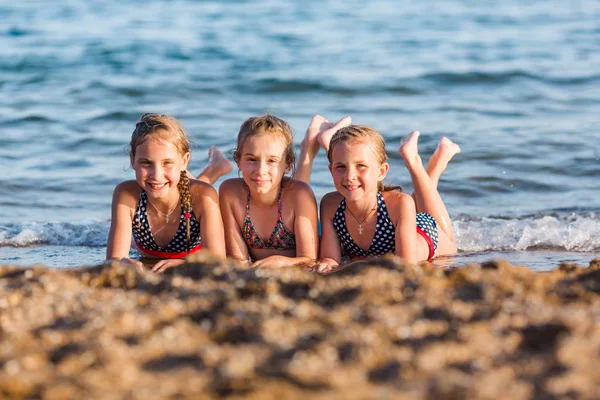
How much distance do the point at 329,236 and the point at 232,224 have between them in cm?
66

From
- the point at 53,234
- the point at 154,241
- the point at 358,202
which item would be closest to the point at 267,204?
the point at 358,202

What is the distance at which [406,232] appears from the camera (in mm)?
5133

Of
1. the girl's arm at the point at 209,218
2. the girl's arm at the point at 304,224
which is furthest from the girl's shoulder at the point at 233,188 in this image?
the girl's arm at the point at 304,224

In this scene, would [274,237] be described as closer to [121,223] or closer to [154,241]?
[154,241]

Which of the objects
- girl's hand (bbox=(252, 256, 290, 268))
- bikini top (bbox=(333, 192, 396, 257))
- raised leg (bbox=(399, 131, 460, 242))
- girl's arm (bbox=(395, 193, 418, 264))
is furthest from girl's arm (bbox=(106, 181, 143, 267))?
raised leg (bbox=(399, 131, 460, 242))

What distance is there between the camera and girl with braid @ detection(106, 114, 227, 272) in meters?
5.05

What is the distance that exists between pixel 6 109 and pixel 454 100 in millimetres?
6298

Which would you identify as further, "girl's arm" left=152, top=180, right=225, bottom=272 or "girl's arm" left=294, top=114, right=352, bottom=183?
"girl's arm" left=294, top=114, right=352, bottom=183

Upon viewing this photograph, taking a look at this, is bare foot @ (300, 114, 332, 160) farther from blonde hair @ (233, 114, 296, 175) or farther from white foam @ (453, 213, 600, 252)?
white foam @ (453, 213, 600, 252)

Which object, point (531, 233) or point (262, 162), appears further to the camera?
point (531, 233)

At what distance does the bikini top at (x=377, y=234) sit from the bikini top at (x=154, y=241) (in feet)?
3.17

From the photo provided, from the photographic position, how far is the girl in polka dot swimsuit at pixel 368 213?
16.8ft

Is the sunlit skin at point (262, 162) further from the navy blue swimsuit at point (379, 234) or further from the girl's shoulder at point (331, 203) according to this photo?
the navy blue swimsuit at point (379, 234)

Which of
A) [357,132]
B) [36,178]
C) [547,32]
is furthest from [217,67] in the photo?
[357,132]
